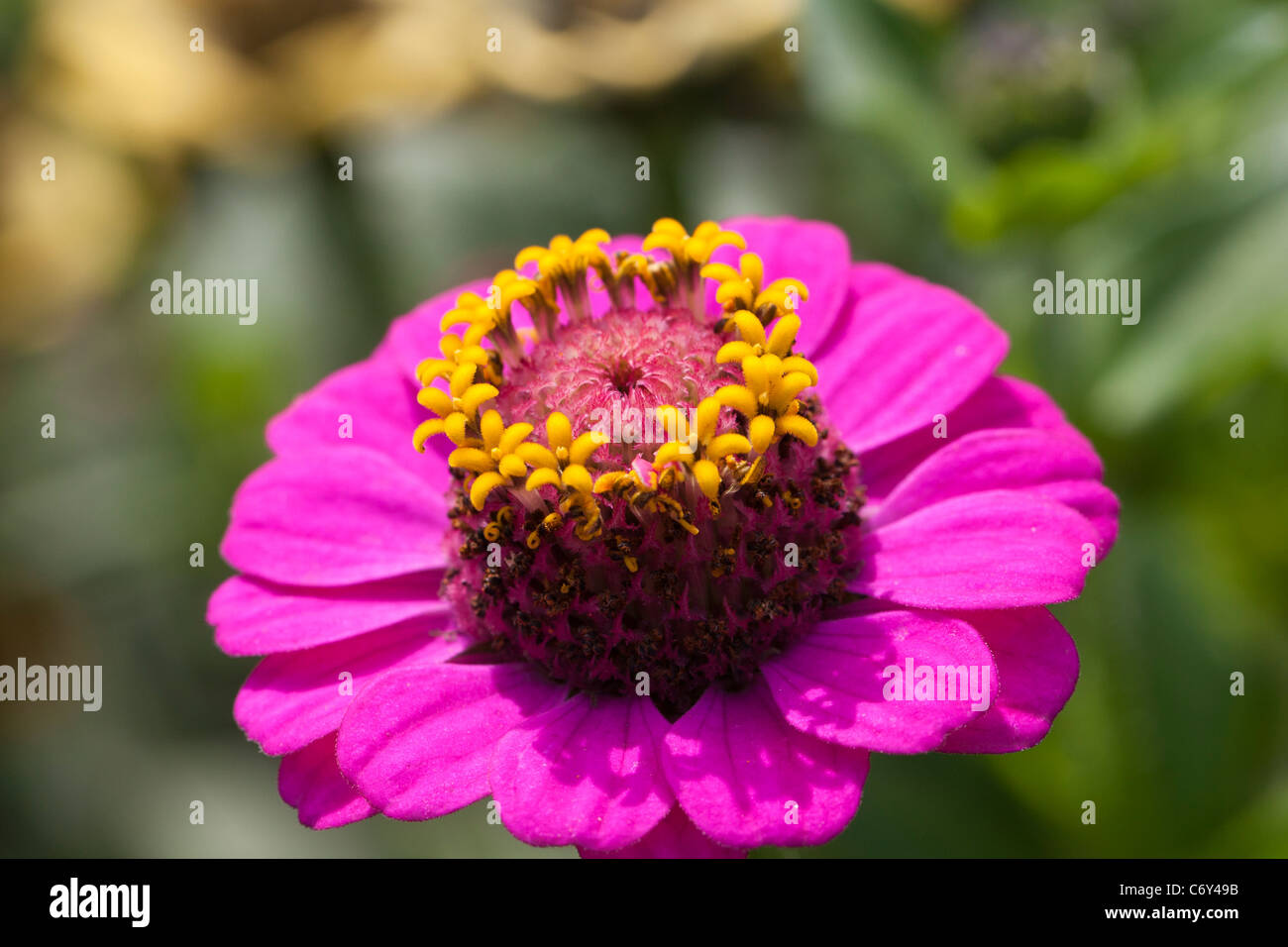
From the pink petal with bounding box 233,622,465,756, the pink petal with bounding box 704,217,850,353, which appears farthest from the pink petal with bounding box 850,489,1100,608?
the pink petal with bounding box 233,622,465,756

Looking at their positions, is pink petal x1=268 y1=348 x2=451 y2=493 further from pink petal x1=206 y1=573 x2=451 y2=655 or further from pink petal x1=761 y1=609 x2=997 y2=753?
pink petal x1=761 y1=609 x2=997 y2=753

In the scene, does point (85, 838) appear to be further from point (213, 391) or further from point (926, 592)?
point (926, 592)

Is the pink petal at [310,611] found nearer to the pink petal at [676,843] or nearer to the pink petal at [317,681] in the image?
the pink petal at [317,681]

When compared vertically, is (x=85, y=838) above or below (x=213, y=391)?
below

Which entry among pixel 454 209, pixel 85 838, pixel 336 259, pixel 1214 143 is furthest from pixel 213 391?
pixel 1214 143

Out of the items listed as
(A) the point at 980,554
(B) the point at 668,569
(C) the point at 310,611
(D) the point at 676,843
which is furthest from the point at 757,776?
(C) the point at 310,611
